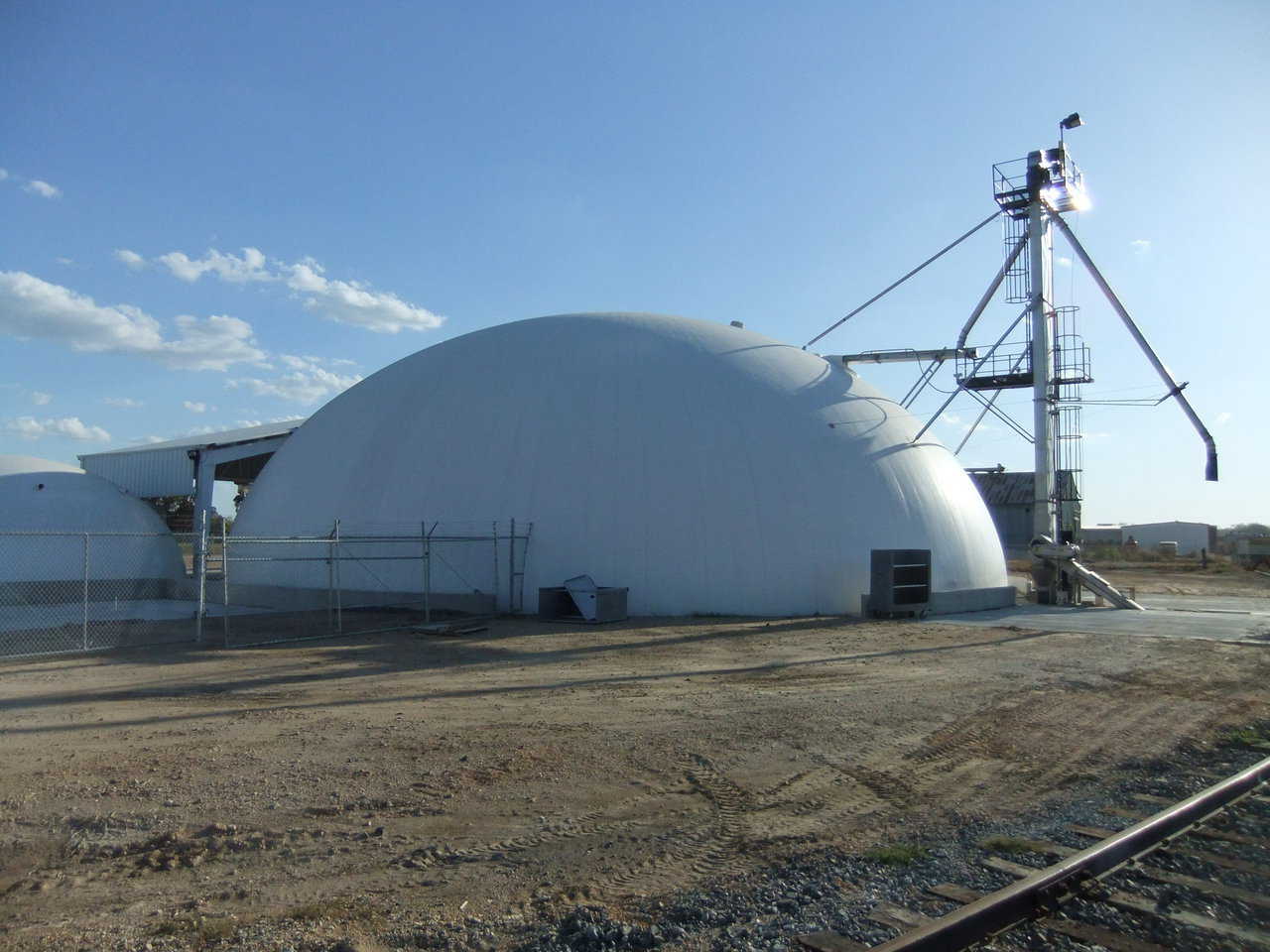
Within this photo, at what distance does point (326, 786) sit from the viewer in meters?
7.48

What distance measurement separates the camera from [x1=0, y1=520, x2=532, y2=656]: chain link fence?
17.9 metres

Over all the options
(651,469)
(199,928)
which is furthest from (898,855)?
(651,469)

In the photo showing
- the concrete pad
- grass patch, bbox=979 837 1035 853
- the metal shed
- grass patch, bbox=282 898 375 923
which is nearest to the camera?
grass patch, bbox=282 898 375 923

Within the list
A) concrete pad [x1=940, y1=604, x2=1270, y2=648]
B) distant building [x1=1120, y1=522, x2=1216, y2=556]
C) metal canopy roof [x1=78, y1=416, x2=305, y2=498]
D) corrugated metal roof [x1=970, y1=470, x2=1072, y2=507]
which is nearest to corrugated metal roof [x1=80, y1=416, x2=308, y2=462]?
metal canopy roof [x1=78, y1=416, x2=305, y2=498]

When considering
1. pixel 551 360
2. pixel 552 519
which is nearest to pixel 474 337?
pixel 551 360

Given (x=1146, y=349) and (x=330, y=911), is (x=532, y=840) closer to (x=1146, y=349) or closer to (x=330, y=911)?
(x=330, y=911)

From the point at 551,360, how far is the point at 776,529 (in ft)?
24.9

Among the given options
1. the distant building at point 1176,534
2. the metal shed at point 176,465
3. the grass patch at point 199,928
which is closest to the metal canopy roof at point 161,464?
the metal shed at point 176,465

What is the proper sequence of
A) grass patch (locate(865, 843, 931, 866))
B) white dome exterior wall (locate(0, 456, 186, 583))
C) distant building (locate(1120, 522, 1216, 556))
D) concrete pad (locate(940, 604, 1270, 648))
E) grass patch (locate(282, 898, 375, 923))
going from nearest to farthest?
grass patch (locate(282, 898, 375, 923))
grass patch (locate(865, 843, 931, 866))
concrete pad (locate(940, 604, 1270, 648))
white dome exterior wall (locate(0, 456, 186, 583))
distant building (locate(1120, 522, 1216, 556))

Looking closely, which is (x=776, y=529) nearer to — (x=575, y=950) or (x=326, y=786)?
(x=326, y=786)

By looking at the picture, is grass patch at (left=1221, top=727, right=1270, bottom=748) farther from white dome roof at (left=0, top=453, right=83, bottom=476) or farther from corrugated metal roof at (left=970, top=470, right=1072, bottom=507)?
corrugated metal roof at (left=970, top=470, right=1072, bottom=507)

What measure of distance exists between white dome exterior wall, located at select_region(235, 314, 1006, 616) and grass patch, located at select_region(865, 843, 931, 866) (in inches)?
Result: 582

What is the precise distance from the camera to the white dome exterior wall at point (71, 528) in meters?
24.5

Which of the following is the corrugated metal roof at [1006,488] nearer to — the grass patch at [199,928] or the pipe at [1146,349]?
the pipe at [1146,349]
